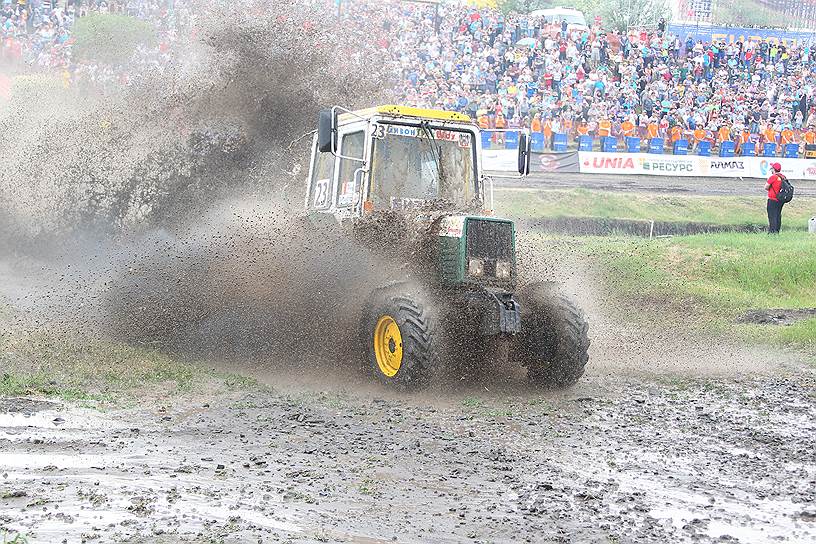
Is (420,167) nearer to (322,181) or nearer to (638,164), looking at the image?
(322,181)

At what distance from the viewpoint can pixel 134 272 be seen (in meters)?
12.1

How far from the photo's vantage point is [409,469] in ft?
22.2

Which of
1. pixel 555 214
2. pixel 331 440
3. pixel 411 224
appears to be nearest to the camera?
pixel 331 440

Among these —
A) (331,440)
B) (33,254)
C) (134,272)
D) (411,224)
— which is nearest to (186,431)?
(331,440)

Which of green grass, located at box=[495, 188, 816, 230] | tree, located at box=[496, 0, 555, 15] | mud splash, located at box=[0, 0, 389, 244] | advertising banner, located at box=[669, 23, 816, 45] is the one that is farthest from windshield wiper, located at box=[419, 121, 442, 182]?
tree, located at box=[496, 0, 555, 15]

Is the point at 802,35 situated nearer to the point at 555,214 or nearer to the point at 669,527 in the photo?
the point at 555,214

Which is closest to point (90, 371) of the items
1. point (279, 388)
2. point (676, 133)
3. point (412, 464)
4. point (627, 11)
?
point (279, 388)

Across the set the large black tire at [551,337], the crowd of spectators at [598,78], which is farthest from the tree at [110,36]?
the large black tire at [551,337]

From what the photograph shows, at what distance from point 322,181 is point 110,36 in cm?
1764

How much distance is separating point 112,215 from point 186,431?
809 centimetres

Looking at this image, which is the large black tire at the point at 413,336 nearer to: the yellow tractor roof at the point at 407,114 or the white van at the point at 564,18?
the yellow tractor roof at the point at 407,114

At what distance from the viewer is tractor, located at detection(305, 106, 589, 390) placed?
9.28m

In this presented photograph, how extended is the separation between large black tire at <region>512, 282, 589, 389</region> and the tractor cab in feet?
3.84

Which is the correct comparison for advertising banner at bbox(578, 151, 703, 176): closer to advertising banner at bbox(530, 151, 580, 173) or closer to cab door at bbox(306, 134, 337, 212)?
advertising banner at bbox(530, 151, 580, 173)
